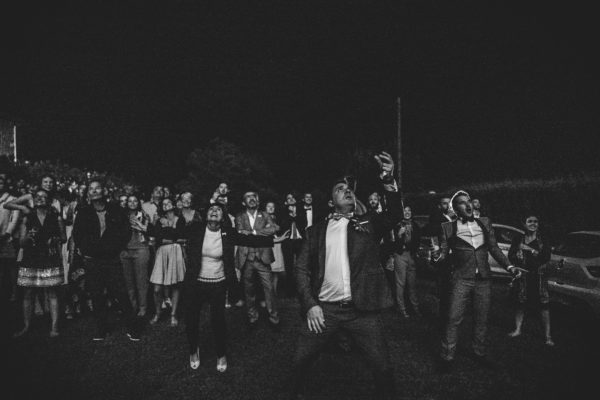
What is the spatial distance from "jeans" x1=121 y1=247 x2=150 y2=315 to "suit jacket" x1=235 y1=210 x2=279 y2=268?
151 centimetres

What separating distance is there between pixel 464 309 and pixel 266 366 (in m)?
2.38

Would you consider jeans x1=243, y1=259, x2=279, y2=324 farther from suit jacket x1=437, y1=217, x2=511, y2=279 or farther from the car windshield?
the car windshield

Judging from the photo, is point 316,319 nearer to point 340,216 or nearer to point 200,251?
point 340,216

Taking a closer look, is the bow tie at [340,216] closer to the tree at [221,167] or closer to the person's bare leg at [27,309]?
the person's bare leg at [27,309]

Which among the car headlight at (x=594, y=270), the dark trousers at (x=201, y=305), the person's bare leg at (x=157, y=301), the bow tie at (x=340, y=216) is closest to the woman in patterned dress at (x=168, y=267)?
the person's bare leg at (x=157, y=301)

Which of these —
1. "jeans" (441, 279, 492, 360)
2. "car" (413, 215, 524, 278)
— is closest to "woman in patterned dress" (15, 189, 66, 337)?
"jeans" (441, 279, 492, 360)

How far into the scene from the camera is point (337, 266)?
11.9 ft

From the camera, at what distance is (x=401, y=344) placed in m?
6.02

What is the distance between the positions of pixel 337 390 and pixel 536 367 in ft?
7.96

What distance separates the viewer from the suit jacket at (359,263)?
139 inches

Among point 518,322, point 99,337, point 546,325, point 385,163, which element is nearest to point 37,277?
point 99,337

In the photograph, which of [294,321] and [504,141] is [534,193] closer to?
[504,141]

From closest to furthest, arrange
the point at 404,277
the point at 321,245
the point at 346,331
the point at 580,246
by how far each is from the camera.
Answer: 1. the point at 346,331
2. the point at 321,245
3. the point at 580,246
4. the point at 404,277

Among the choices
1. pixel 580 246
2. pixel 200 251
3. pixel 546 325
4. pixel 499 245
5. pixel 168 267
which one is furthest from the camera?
pixel 499 245
